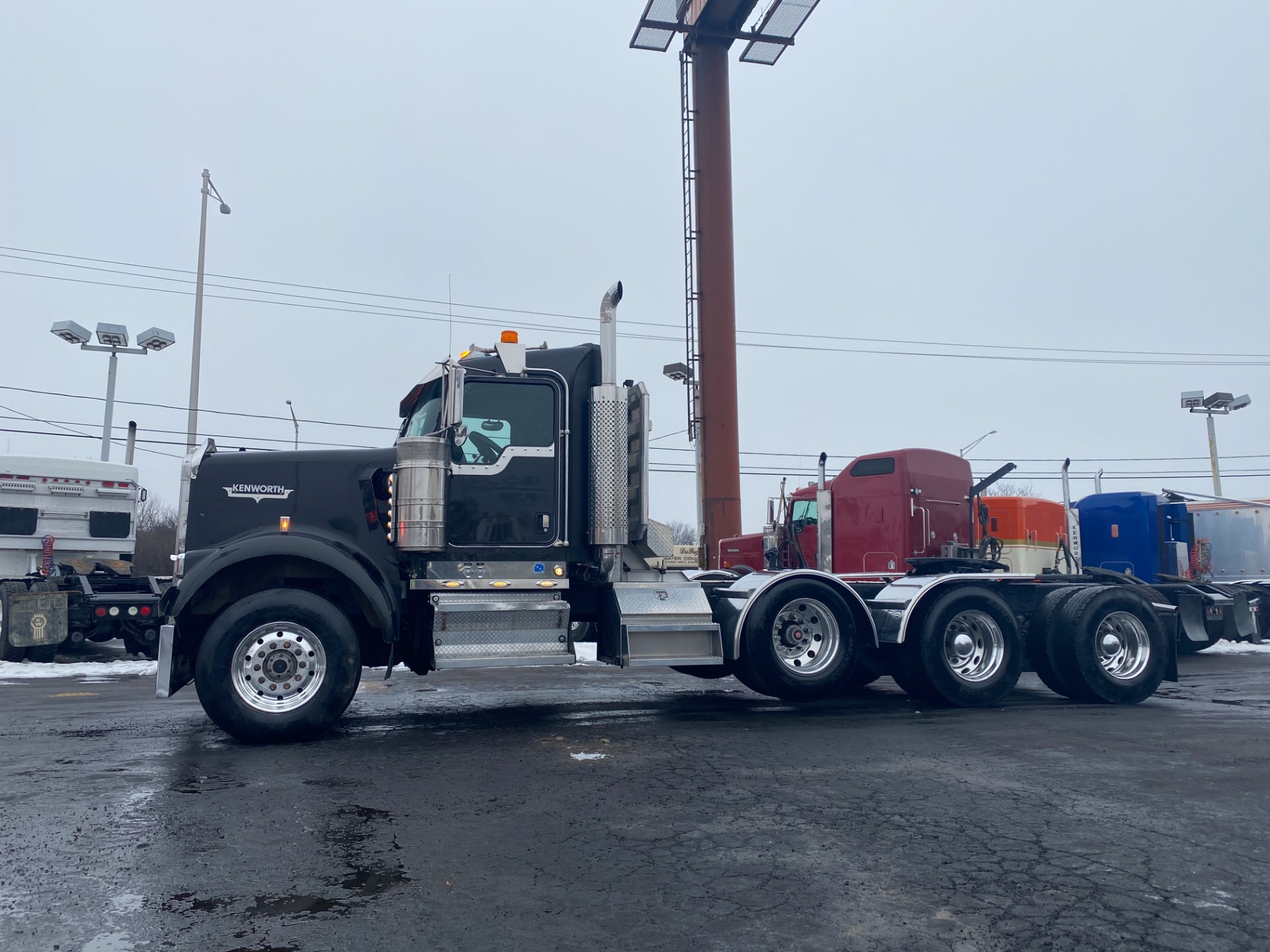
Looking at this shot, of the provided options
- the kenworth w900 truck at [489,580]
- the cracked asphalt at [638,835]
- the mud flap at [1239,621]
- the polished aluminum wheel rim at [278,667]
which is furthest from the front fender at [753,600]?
the mud flap at [1239,621]

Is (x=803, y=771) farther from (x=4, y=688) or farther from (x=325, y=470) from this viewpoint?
(x=4, y=688)

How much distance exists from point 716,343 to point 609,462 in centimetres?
1452

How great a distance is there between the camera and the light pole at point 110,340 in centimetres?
2459

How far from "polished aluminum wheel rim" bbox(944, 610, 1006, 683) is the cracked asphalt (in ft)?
3.33

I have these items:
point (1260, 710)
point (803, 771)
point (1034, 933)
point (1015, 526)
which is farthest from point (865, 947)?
point (1015, 526)

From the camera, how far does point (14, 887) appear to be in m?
3.83

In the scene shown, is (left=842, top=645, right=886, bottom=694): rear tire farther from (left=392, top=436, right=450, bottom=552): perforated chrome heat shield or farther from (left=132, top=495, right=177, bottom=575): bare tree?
(left=132, top=495, right=177, bottom=575): bare tree

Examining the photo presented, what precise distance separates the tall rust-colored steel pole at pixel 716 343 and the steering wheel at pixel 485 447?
14044 mm

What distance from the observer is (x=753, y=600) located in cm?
845

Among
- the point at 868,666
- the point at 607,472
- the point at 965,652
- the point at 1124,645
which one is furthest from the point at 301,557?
the point at 1124,645

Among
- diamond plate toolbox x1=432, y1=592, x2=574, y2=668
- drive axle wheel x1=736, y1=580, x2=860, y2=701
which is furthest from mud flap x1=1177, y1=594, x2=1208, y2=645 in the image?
diamond plate toolbox x1=432, y1=592, x2=574, y2=668

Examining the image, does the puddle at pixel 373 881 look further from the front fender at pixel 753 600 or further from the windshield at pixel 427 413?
the front fender at pixel 753 600

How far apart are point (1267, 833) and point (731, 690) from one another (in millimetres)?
6167

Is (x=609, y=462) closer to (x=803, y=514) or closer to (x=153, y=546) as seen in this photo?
(x=803, y=514)
